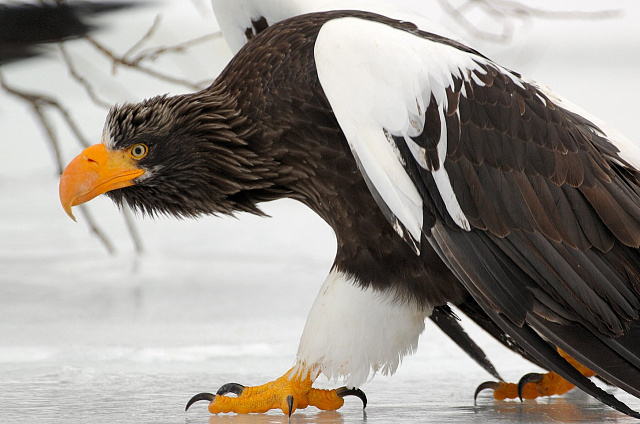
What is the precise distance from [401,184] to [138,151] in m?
0.78

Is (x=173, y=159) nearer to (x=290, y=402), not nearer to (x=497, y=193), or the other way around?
(x=290, y=402)

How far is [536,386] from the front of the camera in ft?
8.64

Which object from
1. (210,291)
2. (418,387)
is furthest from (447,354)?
(210,291)

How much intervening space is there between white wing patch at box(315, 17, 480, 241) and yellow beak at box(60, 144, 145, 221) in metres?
0.64

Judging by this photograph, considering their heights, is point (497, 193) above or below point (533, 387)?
above

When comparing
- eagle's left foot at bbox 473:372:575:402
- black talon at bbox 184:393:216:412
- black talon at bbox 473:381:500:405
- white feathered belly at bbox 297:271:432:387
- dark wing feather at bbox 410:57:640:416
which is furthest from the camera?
eagle's left foot at bbox 473:372:575:402

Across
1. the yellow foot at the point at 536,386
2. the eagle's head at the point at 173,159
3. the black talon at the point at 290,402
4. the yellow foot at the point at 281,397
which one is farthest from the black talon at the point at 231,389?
the yellow foot at the point at 536,386

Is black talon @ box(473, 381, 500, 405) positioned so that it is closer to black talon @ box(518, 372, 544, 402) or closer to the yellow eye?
black talon @ box(518, 372, 544, 402)

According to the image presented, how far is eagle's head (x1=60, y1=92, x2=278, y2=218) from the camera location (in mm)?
2395

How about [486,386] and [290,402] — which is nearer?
[290,402]

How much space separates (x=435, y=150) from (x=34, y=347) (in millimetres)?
1655

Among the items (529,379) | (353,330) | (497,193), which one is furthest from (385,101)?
(529,379)

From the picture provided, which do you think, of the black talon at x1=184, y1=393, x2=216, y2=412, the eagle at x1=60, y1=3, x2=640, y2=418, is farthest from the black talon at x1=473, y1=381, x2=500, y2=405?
the black talon at x1=184, y1=393, x2=216, y2=412

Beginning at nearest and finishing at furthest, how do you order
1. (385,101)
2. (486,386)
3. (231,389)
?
(385,101) < (231,389) < (486,386)
